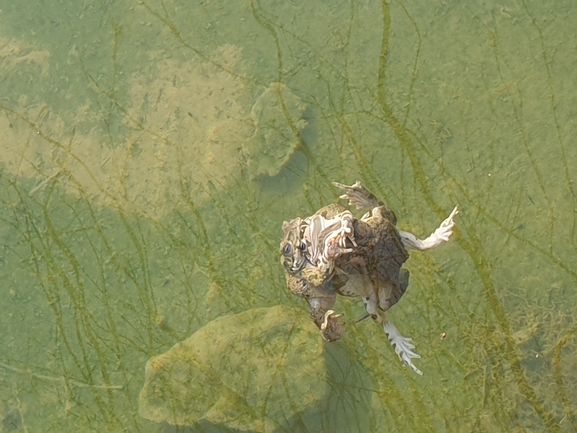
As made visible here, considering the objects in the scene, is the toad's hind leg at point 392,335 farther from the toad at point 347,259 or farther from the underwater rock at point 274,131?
the underwater rock at point 274,131

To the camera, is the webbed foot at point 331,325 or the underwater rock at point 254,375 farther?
the underwater rock at point 254,375

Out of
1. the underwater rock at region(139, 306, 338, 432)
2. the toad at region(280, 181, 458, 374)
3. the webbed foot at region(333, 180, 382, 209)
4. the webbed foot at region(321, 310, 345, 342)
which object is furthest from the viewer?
the underwater rock at region(139, 306, 338, 432)

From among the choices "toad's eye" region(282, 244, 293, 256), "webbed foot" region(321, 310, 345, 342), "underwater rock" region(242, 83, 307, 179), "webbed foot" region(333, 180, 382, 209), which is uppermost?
"underwater rock" region(242, 83, 307, 179)

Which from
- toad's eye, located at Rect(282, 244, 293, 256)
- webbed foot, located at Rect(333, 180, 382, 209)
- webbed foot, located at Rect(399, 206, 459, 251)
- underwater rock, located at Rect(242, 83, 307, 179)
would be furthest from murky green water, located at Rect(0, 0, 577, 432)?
toad's eye, located at Rect(282, 244, 293, 256)

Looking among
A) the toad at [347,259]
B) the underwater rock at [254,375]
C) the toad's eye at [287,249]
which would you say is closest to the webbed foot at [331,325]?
the toad at [347,259]

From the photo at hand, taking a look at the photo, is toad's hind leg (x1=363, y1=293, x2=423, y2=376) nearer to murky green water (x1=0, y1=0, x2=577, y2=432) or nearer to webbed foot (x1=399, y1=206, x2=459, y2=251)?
webbed foot (x1=399, y1=206, x2=459, y2=251)

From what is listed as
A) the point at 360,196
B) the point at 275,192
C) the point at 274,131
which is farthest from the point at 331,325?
the point at 274,131

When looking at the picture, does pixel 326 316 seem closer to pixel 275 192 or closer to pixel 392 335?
pixel 392 335
